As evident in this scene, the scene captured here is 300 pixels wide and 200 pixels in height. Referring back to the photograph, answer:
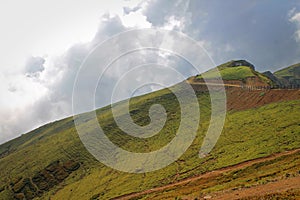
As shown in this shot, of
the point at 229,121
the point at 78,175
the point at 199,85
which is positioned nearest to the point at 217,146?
the point at 229,121

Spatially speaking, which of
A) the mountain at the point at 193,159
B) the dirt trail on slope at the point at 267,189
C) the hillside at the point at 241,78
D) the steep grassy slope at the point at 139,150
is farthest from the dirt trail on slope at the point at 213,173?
the hillside at the point at 241,78

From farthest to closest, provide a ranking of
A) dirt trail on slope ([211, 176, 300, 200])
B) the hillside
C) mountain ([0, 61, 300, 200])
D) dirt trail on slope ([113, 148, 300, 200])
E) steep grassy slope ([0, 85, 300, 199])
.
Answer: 1. the hillside
2. steep grassy slope ([0, 85, 300, 199])
3. dirt trail on slope ([113, 148, 300, 200])
4. mountain ([0, 61, 300, 200])
5. dirt trail on slope ([211, 176, 300, 200])

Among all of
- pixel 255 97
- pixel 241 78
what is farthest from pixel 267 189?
pixel 241 78

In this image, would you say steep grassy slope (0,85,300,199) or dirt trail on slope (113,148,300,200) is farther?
steep grassy slope (0,85,300,199)

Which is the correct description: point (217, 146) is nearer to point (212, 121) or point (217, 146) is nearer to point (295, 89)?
point (212, 121)

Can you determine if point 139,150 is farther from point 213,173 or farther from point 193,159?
point 213,173

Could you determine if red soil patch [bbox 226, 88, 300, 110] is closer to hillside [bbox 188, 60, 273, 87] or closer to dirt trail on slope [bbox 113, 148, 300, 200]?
hillside [bbox 188, 60, 273, 87]

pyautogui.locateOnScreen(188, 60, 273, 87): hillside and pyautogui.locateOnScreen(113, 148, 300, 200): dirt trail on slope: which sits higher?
pyautogui.locateOnScreen(188, 60, 273, 87): hillside

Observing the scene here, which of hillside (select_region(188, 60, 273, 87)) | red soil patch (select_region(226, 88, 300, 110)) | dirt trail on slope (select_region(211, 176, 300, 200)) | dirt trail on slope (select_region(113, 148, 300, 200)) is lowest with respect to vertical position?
dirt trail on slope (select_region(113, 148, 300, 200))

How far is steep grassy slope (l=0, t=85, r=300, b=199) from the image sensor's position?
8775cm

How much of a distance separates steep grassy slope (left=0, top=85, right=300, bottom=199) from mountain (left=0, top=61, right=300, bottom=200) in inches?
10.8

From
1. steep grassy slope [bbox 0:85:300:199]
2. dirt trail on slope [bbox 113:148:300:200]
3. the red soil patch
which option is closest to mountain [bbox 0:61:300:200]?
dirt trail on slope [bbox 113:148:300:200]

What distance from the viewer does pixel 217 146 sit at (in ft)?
319

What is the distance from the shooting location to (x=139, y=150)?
123 metres
